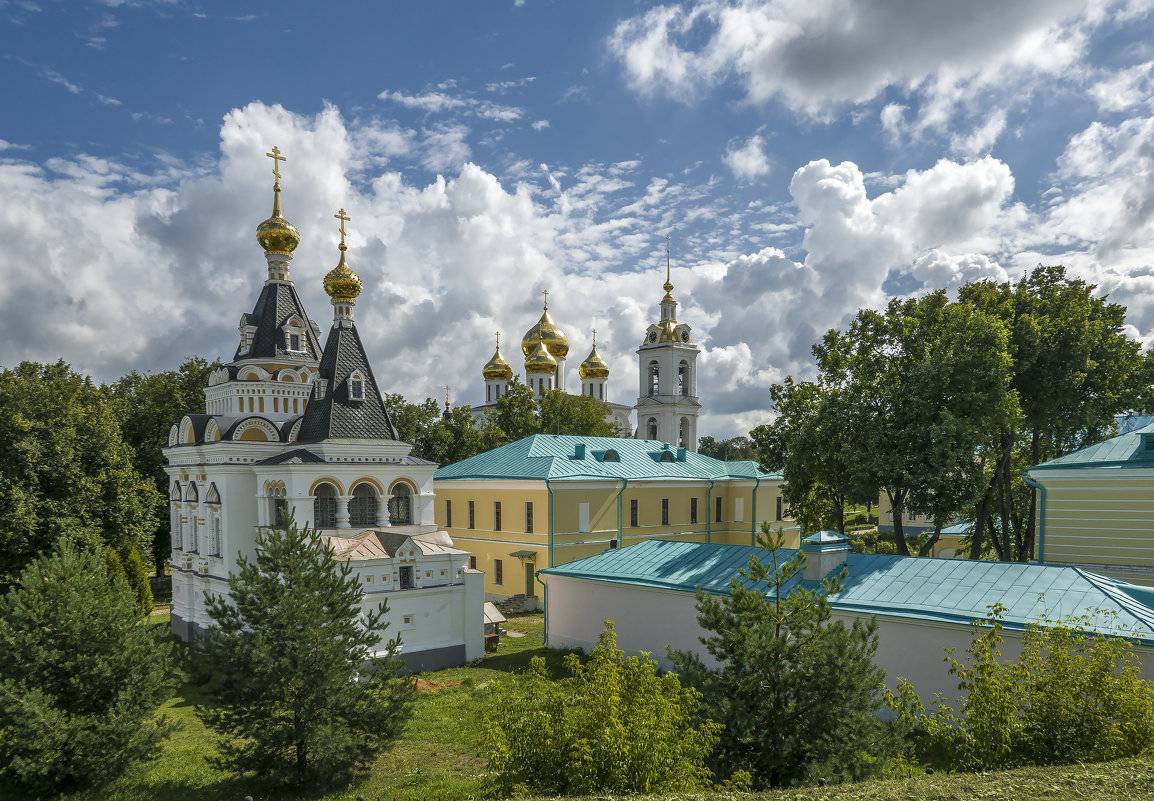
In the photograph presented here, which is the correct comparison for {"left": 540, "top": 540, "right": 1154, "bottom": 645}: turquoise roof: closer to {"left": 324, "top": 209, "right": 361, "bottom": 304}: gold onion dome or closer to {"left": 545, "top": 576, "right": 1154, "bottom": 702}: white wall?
{"left": 545, "top": 576, "right": 1154, "bottom": 702}: white wall

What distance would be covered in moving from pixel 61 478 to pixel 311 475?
14.0m

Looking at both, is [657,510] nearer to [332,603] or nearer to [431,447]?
[431,447]

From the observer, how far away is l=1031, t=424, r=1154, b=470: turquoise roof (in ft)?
54.7

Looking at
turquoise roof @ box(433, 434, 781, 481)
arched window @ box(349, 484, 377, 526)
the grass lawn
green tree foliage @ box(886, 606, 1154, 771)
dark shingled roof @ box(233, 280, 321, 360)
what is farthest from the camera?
turquoise roof @ box(433, 434, 781, 481)

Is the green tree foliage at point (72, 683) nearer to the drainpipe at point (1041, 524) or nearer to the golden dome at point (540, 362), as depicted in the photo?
the drainpipe at point (1041, 524)

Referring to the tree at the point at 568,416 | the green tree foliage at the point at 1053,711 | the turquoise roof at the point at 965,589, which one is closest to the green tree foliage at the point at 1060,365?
the turquoise roof at the point at 965,589

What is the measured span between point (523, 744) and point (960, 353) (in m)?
15.6

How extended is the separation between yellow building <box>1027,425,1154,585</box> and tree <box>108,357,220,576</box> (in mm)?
32097

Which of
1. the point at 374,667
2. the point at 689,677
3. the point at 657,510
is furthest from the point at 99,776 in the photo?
the point at 657,510

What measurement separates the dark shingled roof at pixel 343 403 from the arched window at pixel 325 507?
4.83 feet

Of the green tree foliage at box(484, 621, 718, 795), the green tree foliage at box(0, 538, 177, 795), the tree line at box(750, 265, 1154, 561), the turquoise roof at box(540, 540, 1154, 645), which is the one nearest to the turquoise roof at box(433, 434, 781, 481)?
the tree line at box(750, 265, 1154, 561)

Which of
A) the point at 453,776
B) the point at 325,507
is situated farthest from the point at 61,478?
the point at 453,776

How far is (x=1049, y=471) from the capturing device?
58.0ft

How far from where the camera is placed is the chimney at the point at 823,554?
15359mm
